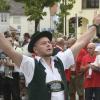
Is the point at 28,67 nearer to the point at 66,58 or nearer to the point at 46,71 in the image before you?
the point at 46,71

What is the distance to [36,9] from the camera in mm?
35812

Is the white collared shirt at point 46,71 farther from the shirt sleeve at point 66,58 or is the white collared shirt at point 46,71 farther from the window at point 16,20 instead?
the window at point 16,20

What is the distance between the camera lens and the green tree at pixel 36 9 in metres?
35.6

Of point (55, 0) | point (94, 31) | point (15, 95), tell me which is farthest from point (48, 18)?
point (94, 31)

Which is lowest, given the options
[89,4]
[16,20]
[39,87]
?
[16,20]

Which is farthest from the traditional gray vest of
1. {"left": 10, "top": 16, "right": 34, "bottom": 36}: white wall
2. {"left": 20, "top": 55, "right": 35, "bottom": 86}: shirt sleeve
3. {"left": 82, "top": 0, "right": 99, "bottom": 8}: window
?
{"left": 10, "top": 16, "right": 34, "bottom": 36}: white wall

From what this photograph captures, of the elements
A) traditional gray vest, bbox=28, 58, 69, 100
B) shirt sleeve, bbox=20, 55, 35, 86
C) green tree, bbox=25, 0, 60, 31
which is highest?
shirt sleeve, bbox=20, 55, 35, 86

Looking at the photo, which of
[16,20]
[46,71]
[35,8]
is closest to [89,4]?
[35,8]

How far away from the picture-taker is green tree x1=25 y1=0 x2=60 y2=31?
35581 mm

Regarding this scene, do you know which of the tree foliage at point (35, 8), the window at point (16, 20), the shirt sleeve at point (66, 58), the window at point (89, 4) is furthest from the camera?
the window at point (16, 20)

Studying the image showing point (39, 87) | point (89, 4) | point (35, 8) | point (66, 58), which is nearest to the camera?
point (39, 87)

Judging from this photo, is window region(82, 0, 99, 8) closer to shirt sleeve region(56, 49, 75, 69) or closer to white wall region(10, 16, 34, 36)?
white wall region(10, 16, 34, 36)

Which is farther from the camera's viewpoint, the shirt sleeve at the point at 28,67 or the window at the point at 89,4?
the window at the point at 89,4

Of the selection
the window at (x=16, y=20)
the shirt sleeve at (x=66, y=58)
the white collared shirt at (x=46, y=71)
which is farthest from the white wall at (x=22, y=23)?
the white collared shirt at (x=46, y=71)
